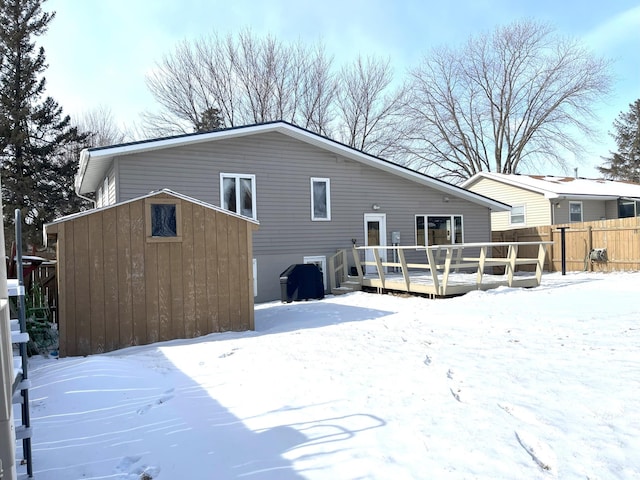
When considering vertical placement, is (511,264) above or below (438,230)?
below

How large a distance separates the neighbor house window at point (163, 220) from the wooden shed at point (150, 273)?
2cm

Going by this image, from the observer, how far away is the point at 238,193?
12633mm

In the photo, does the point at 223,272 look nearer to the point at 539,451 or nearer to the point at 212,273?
the point at 212,273

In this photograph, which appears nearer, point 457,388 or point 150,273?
point 457,388

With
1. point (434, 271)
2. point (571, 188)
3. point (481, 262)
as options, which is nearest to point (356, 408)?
point (434, 271)

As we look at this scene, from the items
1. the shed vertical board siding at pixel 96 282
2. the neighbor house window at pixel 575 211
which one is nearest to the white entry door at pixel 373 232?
the shed vertical board siding at pixel 96 282

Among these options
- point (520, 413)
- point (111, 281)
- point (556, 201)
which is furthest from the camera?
point (556, 201)

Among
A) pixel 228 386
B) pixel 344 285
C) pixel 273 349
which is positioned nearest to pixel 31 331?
pixel 273 349

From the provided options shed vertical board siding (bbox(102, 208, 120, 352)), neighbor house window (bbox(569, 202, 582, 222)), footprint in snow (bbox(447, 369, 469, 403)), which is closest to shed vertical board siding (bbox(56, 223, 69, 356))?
shed vertical board siding (bbox(102, 208, 120, 352))

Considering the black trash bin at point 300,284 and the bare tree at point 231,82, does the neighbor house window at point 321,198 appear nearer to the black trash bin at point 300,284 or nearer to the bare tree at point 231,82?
the black trash bin at point 300,284

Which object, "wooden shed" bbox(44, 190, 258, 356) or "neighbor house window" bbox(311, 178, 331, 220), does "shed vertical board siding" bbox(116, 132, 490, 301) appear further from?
"wooden shed" bbox(44, 190, 258, 356)

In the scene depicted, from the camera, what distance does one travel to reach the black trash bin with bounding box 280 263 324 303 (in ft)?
39.8

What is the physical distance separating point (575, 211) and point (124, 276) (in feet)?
65.0

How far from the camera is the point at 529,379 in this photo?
431cm
